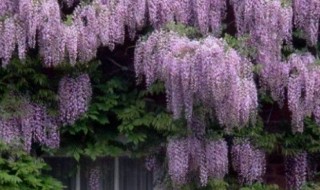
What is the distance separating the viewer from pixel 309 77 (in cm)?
655

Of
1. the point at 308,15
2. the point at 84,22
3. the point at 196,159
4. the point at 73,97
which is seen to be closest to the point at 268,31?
the point at 308,15

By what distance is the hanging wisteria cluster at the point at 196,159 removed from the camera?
6.47 meters

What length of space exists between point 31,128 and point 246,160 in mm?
1754

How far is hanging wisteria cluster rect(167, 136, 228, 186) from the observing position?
6473 millimetres

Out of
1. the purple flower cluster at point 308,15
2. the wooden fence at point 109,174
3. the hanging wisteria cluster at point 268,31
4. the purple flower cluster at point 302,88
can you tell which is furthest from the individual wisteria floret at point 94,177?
the purple flower cluster at point 308,15

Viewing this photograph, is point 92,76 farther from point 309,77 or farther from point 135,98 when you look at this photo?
point 309,77

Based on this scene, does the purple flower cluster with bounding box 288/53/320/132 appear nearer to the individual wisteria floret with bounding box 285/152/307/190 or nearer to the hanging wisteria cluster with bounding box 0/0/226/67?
the individual wisteria floret with bounding box 285/152/307/190

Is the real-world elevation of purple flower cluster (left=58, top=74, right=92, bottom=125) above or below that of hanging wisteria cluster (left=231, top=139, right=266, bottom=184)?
above

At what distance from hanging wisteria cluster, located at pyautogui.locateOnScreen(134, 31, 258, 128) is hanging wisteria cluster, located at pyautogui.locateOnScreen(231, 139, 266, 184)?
37cm

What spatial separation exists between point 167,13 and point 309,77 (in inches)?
49.0

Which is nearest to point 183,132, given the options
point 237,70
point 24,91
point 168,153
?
point 168,153

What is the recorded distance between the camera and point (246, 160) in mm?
6703

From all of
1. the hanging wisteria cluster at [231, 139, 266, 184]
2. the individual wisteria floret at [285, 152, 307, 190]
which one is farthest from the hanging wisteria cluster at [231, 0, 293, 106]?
Result: the individual wisteria floret at [285, 152, 307, 190]

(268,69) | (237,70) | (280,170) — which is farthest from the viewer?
(280,170)
